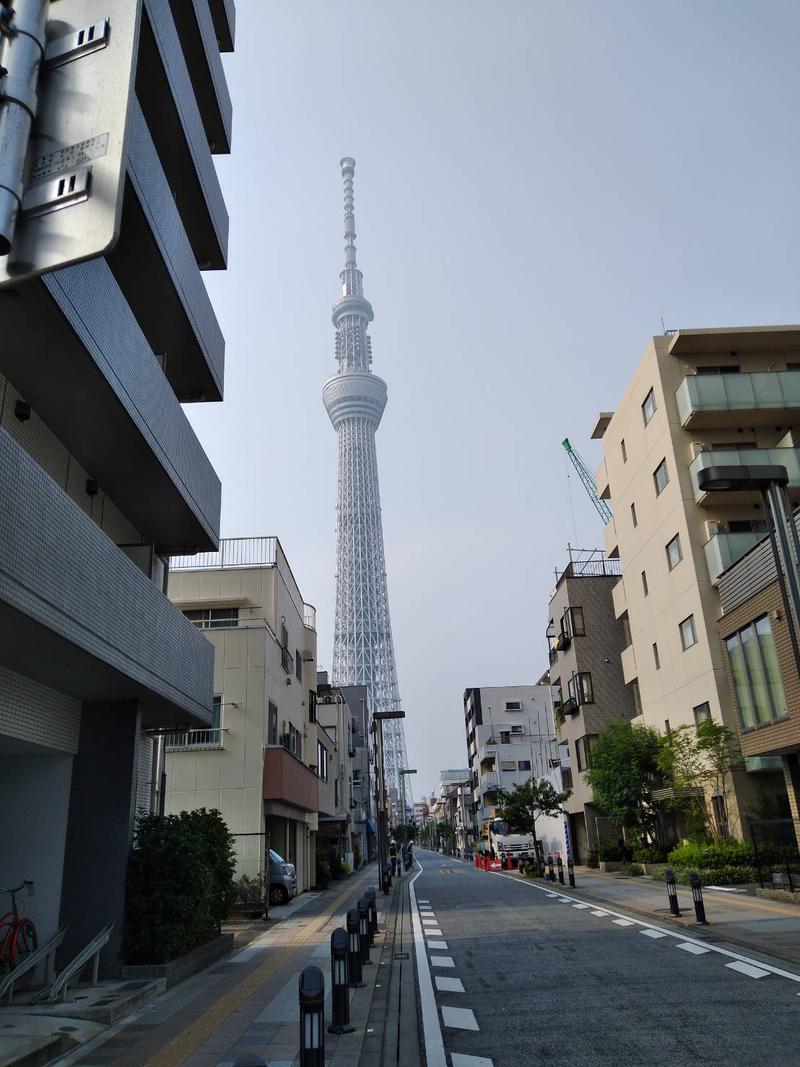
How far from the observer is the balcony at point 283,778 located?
2419 cm

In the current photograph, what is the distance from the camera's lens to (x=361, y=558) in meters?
149

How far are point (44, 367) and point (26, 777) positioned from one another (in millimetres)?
6154

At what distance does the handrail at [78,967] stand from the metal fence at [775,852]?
49.9 ft

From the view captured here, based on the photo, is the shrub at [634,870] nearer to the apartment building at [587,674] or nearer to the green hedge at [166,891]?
the apartment building at [587,674]

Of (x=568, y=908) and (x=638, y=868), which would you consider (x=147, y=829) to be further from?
(x=638, y=868)

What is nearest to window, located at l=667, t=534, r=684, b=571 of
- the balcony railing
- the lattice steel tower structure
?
the balcony railing

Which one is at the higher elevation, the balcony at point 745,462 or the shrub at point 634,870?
the balcony at point 745,462

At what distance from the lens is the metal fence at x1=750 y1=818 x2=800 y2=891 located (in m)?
19.5

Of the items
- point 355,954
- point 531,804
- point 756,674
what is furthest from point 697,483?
point 531,804

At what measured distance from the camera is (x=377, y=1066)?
7.11 metres

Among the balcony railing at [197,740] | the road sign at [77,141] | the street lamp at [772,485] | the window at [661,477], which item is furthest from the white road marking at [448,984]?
the window at [661,477]

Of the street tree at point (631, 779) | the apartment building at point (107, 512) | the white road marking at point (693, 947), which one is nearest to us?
the apartment building at point (107, 512)

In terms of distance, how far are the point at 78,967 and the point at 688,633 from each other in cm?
2430

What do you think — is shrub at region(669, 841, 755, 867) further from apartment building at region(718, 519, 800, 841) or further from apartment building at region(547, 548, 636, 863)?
apartment building at region(547, 548, 636, 863)
